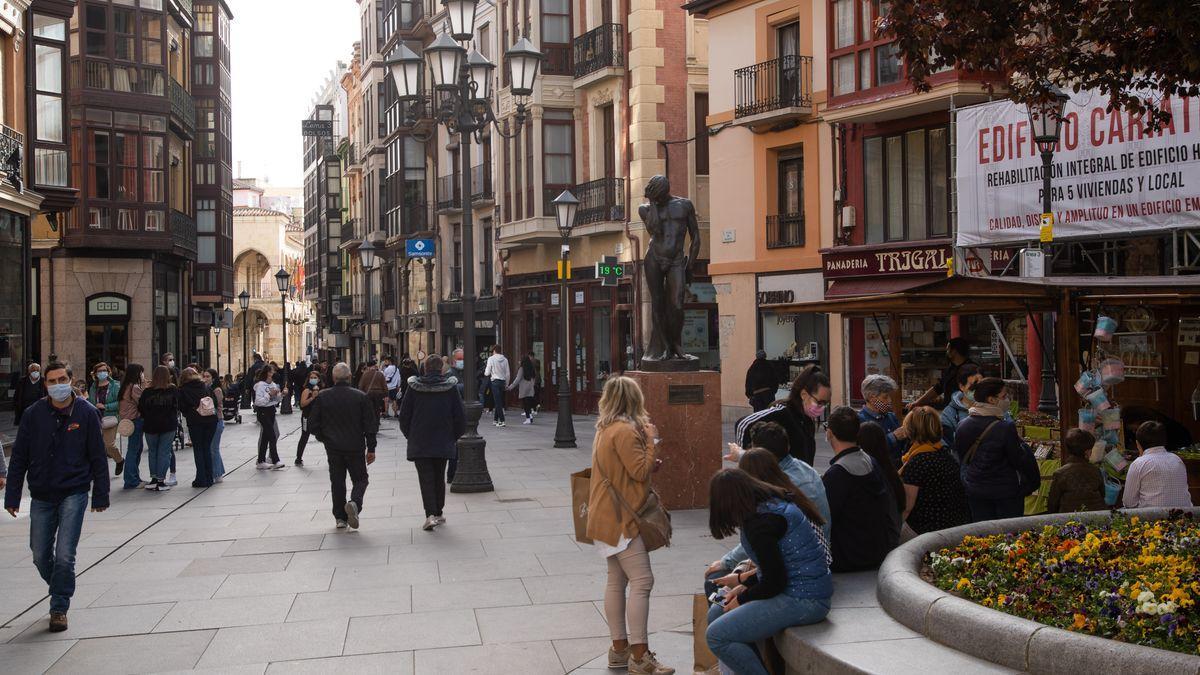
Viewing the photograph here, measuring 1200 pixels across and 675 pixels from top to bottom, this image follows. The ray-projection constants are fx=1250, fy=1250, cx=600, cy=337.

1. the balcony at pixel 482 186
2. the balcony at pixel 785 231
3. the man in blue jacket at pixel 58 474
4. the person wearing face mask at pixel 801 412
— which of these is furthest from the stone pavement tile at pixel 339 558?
the balcony at pixel 482 186

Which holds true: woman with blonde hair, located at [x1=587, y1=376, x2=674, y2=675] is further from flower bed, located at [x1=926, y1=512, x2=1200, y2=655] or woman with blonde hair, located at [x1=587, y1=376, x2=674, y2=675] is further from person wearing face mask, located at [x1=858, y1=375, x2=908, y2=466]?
person wearing face mask, located at [x1=858, y1=375, x2=908, y2=466]

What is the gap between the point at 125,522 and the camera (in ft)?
45.5

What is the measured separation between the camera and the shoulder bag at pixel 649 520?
24.4 ft

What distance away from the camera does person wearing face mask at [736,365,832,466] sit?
904 cm

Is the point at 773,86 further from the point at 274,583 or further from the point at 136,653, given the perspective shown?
the point at 136,653

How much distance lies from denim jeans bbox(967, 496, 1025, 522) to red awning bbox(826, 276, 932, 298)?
48.0ft

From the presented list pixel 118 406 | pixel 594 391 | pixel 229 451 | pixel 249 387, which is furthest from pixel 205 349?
pixel 118 406

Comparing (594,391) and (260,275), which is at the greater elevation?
(260,275)

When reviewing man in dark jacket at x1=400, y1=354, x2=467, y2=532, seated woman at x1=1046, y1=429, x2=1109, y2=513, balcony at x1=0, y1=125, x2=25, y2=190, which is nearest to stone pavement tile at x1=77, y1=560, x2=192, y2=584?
man in dark jacket at x1=400, y1=354, x2=467, y2=532

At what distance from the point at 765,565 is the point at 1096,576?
1.73 metres

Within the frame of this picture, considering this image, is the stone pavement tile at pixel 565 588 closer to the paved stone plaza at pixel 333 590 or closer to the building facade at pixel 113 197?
the paved stone plaza at pixel 333 590

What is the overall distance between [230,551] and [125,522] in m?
2.77

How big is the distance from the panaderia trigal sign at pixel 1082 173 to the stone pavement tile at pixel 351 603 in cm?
1217

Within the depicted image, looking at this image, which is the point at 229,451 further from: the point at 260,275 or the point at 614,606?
the point at 260,275
